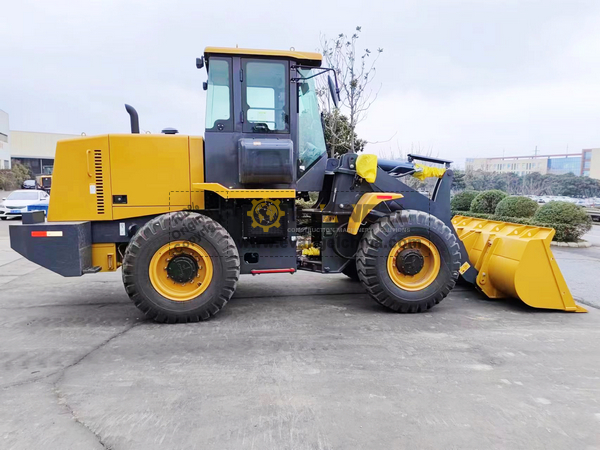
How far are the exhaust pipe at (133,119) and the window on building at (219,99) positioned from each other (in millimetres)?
1080

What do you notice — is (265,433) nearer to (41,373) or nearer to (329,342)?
(329,342)

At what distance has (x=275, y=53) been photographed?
521 cm

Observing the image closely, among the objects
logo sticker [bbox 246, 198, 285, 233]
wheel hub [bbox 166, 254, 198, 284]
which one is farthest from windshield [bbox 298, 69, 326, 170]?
wheel hub [bbox 166, 254, 198, 284]

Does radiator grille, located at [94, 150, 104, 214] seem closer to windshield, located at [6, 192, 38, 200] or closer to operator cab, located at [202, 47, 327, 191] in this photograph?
operator cab, located at [202, 47, 327, 191]

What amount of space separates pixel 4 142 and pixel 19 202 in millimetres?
47313

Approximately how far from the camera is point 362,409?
3111 mm

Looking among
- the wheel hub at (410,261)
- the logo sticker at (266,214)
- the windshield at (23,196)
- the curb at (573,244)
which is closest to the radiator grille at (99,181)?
the logo sticker at (266,214)

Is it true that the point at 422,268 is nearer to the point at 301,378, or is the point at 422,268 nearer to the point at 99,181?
the point at 301,378

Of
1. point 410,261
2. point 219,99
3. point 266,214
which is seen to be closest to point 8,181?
point 219,99

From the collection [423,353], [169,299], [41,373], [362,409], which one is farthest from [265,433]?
[169,299]

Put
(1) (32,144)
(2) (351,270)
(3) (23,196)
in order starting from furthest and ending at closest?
(1) (32,144), (3) (23,196), (2) (351,270)

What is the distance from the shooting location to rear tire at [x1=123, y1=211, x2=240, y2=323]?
15.9ft

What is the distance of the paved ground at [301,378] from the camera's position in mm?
2805

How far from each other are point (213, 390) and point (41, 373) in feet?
5.32
